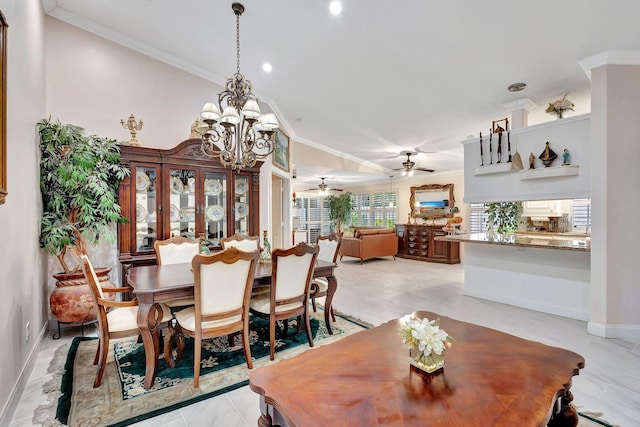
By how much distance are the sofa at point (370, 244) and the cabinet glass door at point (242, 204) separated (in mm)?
3540

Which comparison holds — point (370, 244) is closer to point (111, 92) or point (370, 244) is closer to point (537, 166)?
point (537, 166)

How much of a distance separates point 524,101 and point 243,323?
448 centimetres

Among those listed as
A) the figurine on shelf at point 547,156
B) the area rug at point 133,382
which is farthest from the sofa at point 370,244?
the area rug at point 133,382

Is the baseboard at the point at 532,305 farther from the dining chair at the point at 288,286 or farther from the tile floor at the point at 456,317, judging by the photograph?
the dining chair at the point at 288,286

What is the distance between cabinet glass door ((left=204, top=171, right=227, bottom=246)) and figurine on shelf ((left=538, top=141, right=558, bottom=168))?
13.7ft

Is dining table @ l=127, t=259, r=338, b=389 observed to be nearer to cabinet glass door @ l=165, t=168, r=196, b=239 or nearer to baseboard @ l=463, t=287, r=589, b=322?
cabinet glass door @ l=165, t=168, r=196, b=239

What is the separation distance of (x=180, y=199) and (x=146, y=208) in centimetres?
42

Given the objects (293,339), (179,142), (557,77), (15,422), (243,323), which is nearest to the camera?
(15,422)

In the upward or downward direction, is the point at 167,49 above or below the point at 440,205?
above

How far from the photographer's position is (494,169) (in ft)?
13.6

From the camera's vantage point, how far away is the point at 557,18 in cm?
254

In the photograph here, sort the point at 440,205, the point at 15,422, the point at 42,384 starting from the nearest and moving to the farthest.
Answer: the point at 15,422
the point at 42,384
the point at 440,205

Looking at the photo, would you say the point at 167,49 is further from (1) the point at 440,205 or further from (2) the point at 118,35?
(1) the point at 440,205

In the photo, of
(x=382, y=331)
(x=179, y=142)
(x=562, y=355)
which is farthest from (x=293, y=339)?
(x=179, y=142)
